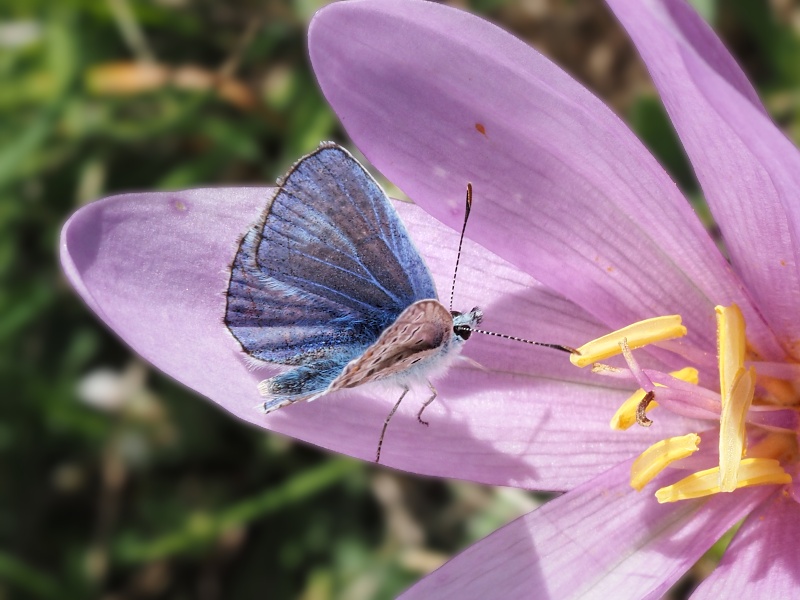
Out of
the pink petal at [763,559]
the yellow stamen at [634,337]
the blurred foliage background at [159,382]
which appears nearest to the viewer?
the pink petal at [763,559]

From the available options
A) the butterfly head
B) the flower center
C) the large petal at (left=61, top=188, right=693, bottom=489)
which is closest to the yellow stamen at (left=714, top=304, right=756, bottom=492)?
the flower center

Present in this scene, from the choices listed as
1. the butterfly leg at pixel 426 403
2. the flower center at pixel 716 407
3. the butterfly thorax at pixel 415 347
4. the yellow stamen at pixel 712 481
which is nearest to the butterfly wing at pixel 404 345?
the butterfly thorax at pixel 415 347

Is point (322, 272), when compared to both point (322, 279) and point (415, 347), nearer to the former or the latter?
point (322, 279)

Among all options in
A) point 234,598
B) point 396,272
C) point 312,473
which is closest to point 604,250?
point 396,272

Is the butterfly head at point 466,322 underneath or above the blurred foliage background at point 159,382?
above

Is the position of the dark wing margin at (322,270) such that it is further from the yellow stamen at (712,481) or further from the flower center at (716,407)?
the yellow stamen at (712,481)

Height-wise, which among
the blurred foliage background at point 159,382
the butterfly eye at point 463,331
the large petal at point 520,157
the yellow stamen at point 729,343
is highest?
the large petal at point 520,157

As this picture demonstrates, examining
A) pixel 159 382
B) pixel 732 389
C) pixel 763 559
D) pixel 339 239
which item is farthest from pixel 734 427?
pixel 159 382
